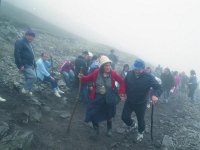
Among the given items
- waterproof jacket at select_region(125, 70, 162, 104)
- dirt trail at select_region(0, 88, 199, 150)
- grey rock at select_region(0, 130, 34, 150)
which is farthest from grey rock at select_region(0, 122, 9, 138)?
waterproof jacket at select_region(125, 70, 162, 104)

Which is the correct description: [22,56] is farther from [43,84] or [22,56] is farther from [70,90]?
[70,90]

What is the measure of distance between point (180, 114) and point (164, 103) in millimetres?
1713

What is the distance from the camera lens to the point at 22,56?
35.2 feet

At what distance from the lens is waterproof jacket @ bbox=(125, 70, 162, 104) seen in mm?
9125

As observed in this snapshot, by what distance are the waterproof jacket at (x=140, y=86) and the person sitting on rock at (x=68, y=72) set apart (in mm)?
5833

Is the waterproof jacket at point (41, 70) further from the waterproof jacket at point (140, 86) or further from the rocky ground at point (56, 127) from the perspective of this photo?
the waterproof jacket at point (140, 86)

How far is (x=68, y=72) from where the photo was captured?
14.6 meters

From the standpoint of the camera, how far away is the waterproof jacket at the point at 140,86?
912 cm

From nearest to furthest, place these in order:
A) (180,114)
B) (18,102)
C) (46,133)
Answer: (46,133) → (18,102) → (180,114)

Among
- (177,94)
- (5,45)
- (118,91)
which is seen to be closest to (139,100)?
(118,91)

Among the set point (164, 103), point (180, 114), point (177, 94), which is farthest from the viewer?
point (177, 94)

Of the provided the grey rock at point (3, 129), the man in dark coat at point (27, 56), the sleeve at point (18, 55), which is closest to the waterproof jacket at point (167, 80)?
the man in dark coat at point (27, 56)

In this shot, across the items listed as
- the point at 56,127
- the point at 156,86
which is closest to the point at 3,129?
the point at 56,127

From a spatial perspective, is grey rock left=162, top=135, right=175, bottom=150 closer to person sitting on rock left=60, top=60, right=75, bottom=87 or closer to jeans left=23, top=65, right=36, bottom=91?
jeans left=23, top=65, right=36, bottom=91
